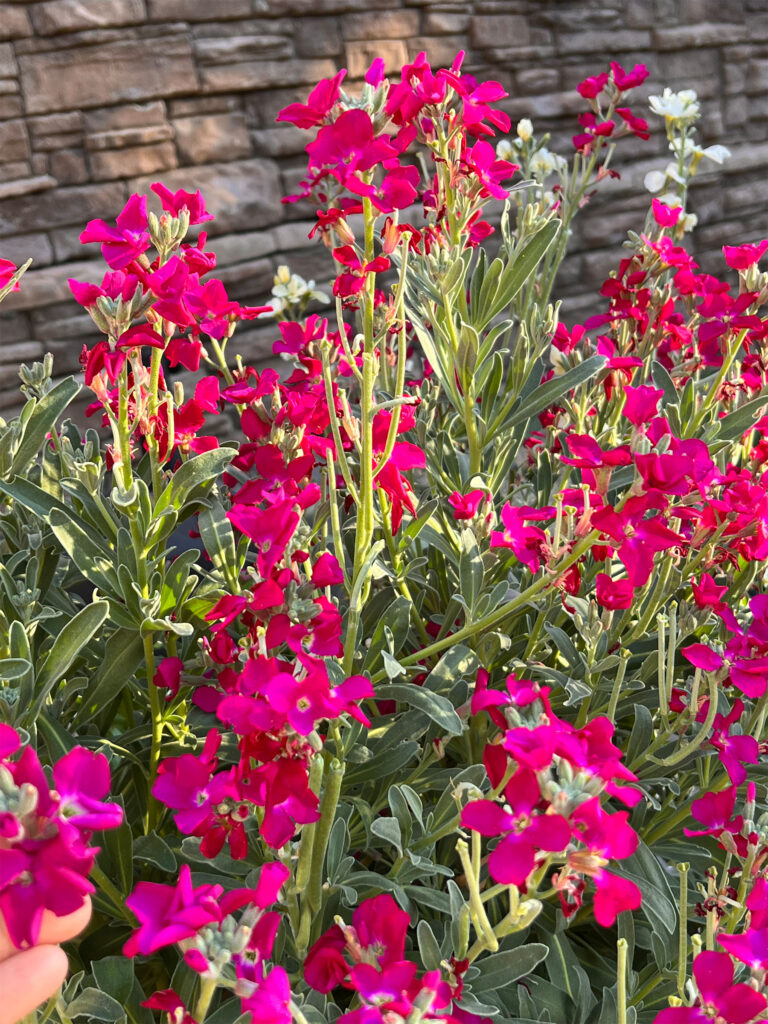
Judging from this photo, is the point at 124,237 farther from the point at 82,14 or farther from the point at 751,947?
the point at 82,14

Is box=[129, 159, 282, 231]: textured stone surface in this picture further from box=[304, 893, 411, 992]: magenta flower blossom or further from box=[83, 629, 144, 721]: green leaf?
box=[304, 893, 411, 992]: magenta flower blossom

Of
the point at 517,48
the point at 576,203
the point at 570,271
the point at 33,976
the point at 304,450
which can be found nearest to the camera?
the point at 33,976

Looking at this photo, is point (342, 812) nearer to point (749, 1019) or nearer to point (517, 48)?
point (749, 1019)

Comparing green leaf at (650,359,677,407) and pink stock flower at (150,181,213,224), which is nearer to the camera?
pink stock flower at (150,181,213,224)

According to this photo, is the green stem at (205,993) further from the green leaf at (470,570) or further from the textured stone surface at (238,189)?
the textured stone surface at (238,189)

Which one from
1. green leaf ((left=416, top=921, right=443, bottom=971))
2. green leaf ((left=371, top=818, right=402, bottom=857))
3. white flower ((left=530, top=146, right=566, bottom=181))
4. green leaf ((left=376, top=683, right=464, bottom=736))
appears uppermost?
white flower ((left=530, top=146, right=566, bottom=181))

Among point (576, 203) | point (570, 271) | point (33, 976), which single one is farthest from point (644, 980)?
point (570, 271)

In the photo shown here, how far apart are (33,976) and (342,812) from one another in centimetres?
33

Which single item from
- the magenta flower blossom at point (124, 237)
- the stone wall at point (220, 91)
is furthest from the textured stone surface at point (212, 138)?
the magenta flower blossom at point (124, 237)

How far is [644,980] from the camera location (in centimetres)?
71

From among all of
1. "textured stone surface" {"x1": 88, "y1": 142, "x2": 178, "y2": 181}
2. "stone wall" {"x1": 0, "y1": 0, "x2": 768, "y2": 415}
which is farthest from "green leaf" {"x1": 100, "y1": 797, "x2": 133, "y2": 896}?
"textured stone surface" {"x1": 88, "y1": 142, "x2": 178, "y2": 181}

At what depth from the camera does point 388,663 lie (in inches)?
24.6

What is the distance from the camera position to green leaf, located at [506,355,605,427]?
2.65 ft

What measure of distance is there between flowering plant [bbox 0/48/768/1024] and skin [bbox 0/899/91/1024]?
0.04ft
